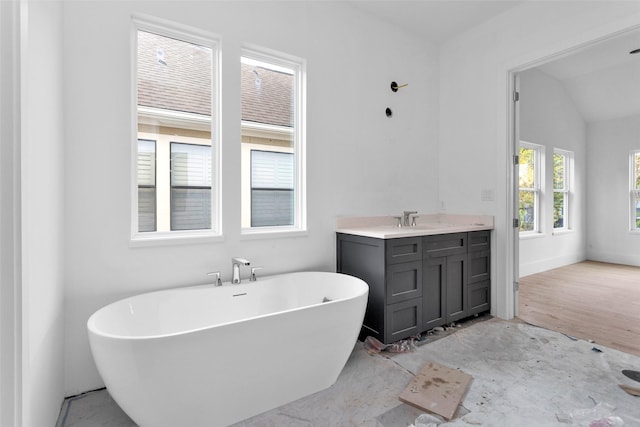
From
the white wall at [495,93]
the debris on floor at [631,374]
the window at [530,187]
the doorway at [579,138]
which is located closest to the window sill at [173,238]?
the white wall at [495,93]

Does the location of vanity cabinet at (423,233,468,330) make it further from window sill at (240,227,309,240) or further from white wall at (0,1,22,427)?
white wall at (0,1,22,427)

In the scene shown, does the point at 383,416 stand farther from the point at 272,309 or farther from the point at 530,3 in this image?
the point at 530,3

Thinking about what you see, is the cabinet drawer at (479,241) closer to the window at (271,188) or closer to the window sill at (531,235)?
the window at (271,188)

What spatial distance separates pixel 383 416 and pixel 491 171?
2465 millimetres

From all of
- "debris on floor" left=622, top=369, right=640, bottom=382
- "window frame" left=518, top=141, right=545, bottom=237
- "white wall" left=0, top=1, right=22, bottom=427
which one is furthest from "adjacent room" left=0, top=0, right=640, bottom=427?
"window frame" left=518, top=141, right=545, bottom=237

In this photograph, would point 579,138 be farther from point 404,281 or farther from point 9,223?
point 9,223

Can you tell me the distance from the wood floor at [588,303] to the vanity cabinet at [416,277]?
0.66m

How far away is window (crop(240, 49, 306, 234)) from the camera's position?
2564 mm

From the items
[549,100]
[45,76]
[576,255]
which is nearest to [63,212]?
[45,76]

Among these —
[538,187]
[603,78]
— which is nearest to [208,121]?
[538,187]

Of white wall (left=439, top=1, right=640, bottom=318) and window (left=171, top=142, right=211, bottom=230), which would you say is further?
white wall (left=439, top=1, right=640, bottom=318)

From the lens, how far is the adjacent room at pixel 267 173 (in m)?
1.42

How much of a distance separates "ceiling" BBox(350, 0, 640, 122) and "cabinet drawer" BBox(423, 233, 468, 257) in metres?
1.78

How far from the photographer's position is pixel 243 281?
231 centimetres
